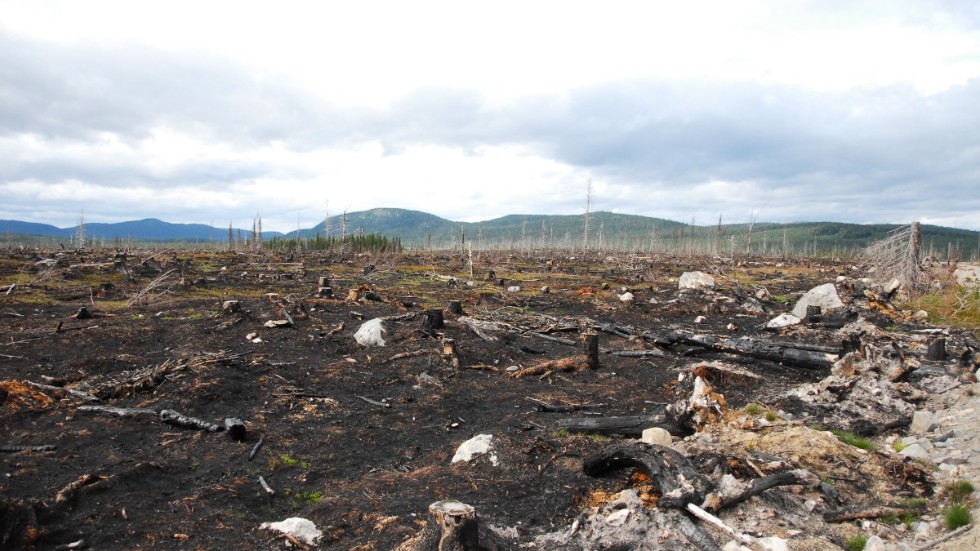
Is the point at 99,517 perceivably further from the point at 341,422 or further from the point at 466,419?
the point at 466,419

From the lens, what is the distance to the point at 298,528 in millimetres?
4684

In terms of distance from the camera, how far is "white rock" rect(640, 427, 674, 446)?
626 cm

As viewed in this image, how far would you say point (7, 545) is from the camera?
4.13m

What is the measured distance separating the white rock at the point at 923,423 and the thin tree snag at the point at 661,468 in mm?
4052

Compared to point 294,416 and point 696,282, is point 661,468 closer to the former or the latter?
point 294,416

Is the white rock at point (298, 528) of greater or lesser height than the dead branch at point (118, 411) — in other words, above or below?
below

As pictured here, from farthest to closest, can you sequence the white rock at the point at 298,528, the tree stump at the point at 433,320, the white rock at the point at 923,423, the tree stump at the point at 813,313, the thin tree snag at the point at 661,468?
the tree stump at the point at 813,313, the tree stump at the point at 433,320, the white rock at the point at 923,423, the white rock at the point at 298,528, the thin tree snag at the point at 661,468

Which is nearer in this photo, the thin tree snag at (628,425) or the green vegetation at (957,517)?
the green vegetation at (957,517)

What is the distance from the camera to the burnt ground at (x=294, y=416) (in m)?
4.86

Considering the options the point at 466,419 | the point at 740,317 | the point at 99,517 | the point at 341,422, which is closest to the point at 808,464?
the point at 466,419

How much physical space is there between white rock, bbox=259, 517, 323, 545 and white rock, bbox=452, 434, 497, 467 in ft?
6.31

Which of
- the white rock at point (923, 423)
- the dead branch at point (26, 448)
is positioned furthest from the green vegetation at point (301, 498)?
the white rock at point (923, 423)

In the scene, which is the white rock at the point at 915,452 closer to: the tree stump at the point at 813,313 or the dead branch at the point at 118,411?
the dead branch at the point at 118,411

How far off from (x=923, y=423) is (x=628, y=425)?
3877mm
